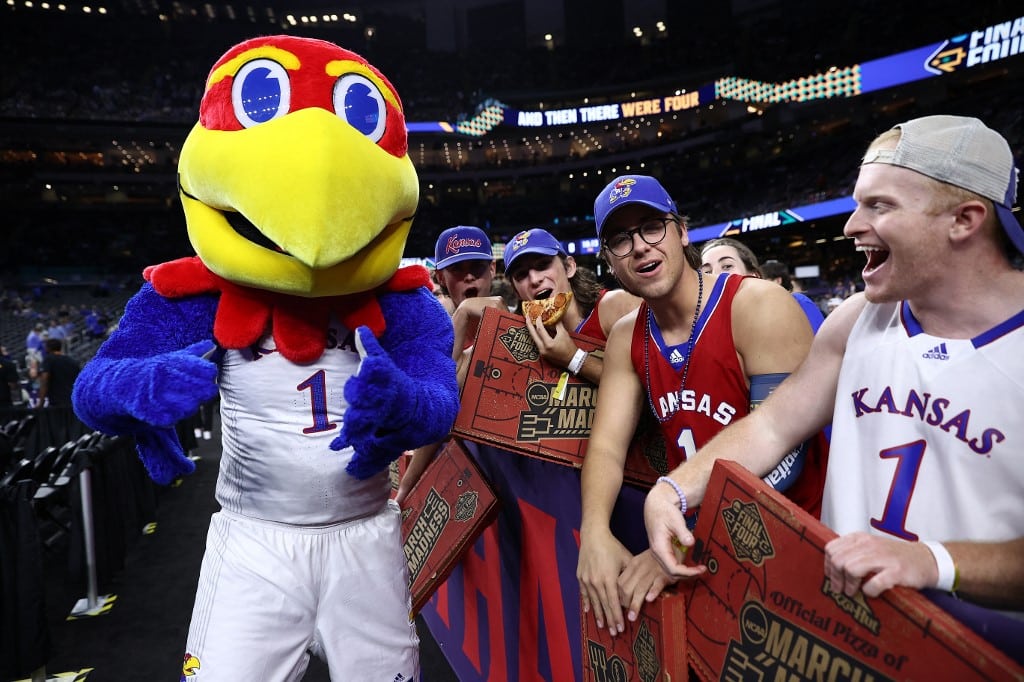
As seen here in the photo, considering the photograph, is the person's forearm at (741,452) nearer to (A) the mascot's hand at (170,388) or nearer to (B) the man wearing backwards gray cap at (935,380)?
(B) the man wearing backwards gray cap at (935,380)

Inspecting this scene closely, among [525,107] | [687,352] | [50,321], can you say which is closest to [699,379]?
[687,352]

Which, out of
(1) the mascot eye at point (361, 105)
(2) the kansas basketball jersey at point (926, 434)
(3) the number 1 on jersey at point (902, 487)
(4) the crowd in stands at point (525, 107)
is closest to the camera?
(2) the kansas basketball jersey at point (926, 434)

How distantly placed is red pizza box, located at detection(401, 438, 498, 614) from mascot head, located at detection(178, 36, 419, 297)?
3.84 ft

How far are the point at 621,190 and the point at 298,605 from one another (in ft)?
5.40

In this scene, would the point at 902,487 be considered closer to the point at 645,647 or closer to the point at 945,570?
the point at 945,570

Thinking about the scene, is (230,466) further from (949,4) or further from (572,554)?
(949,4)

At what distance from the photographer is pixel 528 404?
242 cm

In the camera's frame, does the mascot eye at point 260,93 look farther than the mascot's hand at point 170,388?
Yes

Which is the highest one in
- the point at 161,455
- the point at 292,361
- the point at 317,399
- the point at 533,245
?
the point at 533,245

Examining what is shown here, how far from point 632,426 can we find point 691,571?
0.89m

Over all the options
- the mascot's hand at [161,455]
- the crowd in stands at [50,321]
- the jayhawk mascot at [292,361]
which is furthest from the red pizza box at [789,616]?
the crowd in stands at [50,321]

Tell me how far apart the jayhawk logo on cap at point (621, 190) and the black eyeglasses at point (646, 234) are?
5.0 inches

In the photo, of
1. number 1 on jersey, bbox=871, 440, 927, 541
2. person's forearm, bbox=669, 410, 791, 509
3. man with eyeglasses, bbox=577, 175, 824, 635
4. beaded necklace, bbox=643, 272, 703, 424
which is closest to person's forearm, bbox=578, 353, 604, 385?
man with eyeglasses, bbox=577, 175, 824, 635

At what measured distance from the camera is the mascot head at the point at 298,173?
1.48 meters
